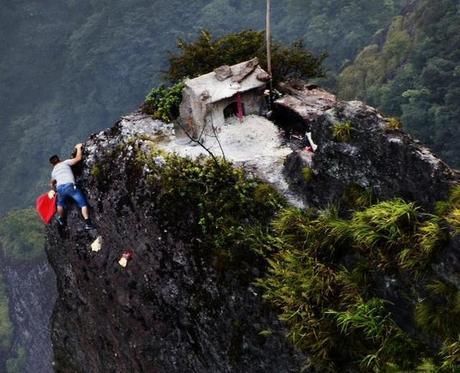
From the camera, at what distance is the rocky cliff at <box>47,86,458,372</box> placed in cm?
766

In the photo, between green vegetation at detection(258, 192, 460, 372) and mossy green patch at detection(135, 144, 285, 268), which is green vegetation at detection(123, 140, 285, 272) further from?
green vegetation at detection(258, 192, 460, 372)

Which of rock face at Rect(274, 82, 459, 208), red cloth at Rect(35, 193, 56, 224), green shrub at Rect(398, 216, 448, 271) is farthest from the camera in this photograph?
red cloth at Rect(35, 193, 56, 224)

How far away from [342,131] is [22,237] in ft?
188

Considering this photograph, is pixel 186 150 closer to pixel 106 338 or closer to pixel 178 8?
pixel 106 338

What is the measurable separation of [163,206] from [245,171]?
1631mm

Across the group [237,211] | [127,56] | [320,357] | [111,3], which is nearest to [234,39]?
[237,211]

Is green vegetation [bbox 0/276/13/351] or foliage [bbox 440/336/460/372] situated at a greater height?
foliage [bbox 440/336/460/372]

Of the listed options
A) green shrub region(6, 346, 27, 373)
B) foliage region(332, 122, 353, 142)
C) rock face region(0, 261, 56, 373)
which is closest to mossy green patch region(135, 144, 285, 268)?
foliage region(332, 122, 353, 142)

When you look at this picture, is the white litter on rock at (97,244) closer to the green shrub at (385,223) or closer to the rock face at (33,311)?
the green shrub at (385,223)

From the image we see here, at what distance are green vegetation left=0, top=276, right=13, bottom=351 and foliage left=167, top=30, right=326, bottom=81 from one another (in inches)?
2164

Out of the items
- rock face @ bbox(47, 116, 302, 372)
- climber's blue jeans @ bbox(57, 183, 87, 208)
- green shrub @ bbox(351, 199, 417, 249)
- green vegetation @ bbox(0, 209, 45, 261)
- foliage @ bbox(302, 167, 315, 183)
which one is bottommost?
green vegetation @ bbox(0, 209, 45, 261)

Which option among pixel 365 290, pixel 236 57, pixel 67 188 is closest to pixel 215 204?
pixel 365 290

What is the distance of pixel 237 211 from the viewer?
8906mm

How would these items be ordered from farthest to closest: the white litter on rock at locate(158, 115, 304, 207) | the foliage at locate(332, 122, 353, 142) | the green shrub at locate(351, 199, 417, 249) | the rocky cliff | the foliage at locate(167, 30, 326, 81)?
the foliage at locate(167, 30, 326, 81), the white litter on rock at locate(158, 115, 304, 207), the foliage at locate(332, 122, 353, 142), the rocky cliff, the green shrub at locate(351, 199, 417, 249)
